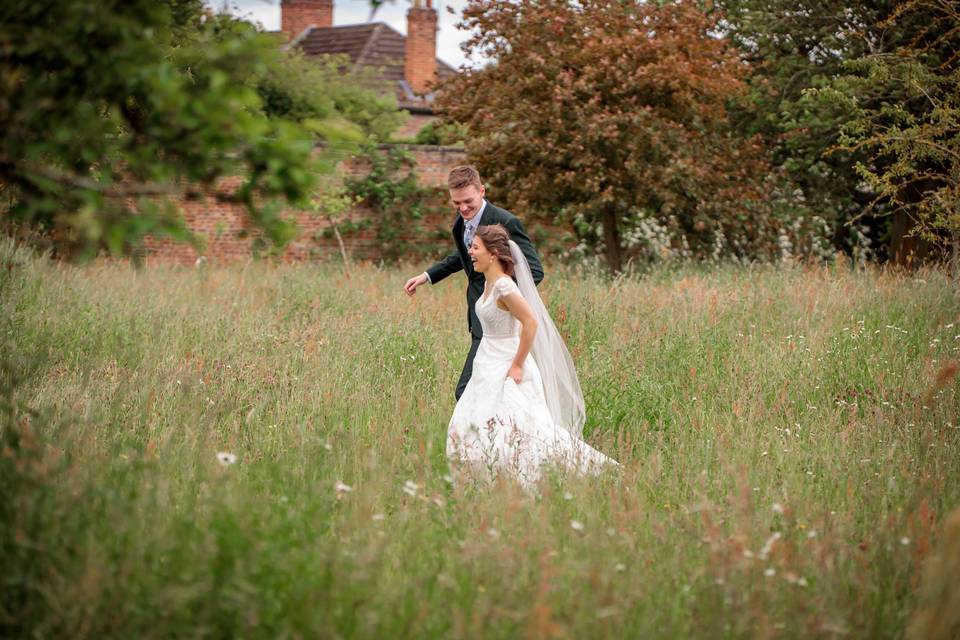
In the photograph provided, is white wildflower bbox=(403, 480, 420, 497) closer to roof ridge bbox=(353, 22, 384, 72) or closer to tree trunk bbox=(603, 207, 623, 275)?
tree trunk bbox=(603, 207, 623, 275)

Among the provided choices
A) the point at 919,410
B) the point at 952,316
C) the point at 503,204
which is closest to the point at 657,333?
the point at 919,410

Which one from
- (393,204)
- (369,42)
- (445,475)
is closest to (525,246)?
(445,475)

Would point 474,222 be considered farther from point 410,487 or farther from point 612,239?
point 612,239

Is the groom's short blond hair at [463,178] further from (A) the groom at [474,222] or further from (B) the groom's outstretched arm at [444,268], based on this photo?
(B) the groom's outstretched arm at [444,268]

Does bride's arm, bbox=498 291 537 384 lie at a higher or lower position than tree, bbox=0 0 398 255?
lower

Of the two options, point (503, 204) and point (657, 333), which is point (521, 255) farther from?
point (503, 204)

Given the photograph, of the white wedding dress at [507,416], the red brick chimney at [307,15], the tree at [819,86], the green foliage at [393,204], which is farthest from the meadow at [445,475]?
the red brick chimney at [307,15]

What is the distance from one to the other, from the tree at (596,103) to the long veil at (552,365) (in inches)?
303

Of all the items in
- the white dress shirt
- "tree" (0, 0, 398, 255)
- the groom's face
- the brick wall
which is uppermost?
"tree" (0, 0, 398, 255)

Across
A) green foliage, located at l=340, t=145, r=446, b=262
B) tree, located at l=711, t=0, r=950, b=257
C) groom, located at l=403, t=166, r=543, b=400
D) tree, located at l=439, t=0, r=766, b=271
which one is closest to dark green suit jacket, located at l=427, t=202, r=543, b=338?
groom, located at l=403, t=166, r=543, b=400

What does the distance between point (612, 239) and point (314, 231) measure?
618 cm

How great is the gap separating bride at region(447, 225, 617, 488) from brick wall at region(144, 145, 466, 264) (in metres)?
12.1

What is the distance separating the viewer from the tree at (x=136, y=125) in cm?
250

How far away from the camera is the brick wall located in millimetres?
17453
